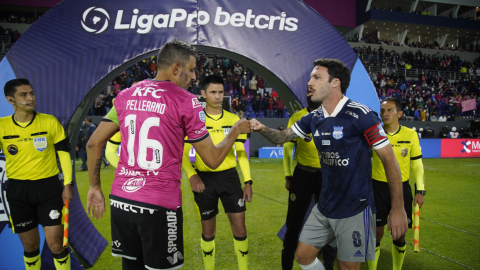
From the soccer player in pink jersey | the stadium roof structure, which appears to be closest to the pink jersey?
the soccer player in pink jersey

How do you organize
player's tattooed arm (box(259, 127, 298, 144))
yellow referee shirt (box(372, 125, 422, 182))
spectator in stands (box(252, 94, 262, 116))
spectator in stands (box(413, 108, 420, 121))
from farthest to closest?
spectator in stands (box(413, 108, 420, 121))
spectator in stands (box(252, 94, 262, 116))
yellow referee shirt (box(372, 125, 422, 182))
player's tattooed arm (box(259, 127, 298, 144))

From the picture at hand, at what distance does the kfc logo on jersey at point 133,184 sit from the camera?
210 cm

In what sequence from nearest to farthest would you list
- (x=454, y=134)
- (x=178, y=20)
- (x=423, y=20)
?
(x=178, y=20) < (x=454, y=134) < (x=423, y=20)

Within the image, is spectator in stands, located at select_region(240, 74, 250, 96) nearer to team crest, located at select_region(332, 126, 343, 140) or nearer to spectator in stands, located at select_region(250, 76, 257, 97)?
spectator in stands, located at select_region(250, 76, 257, 97)

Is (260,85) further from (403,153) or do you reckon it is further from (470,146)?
(403,153)

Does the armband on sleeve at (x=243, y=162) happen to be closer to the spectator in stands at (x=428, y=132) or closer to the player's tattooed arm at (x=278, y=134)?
the player's tattooed arm at (x=278, y=134)

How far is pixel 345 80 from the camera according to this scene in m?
2.81

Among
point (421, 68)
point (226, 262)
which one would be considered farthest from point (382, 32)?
point (226, 262)

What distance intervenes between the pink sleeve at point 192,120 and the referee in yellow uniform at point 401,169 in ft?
8.59

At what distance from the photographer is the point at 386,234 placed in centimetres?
568

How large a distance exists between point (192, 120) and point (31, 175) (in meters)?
2.38

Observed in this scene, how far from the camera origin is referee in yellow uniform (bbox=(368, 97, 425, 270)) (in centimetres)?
383

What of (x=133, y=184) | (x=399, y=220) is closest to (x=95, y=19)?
(x=133, y=184)

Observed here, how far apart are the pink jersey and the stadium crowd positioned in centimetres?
1464
